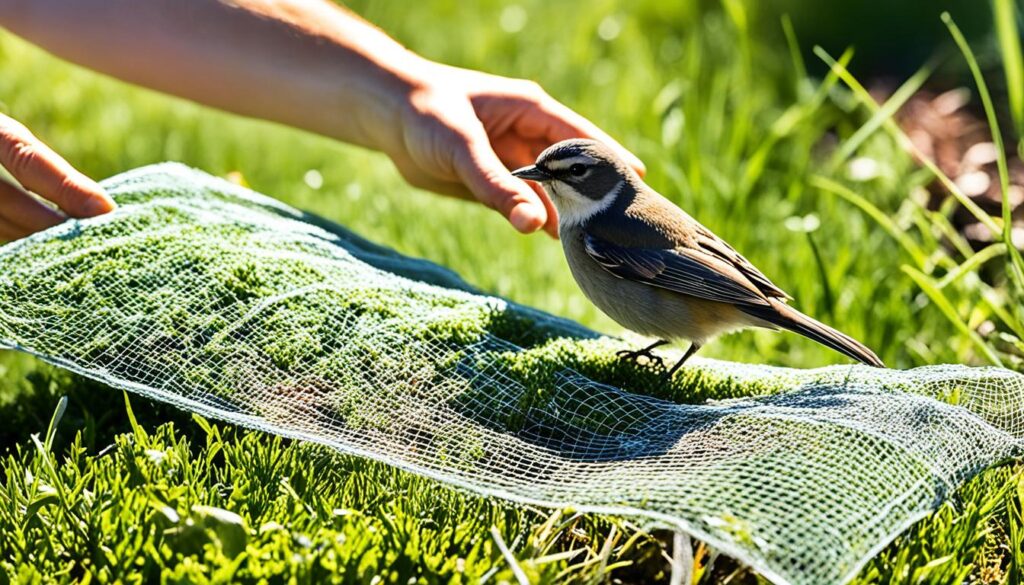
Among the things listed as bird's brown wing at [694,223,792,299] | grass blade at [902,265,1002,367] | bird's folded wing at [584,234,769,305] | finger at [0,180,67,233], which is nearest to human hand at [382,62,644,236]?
bird's folded wing at [584,234,769,305]

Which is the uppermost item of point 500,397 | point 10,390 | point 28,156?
point 28,156

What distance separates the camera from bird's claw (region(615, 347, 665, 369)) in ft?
11.5

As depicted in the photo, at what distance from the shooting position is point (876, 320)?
461 centimetres

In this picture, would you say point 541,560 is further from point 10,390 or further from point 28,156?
point 10,390

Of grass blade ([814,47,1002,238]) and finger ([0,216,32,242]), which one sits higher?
grass blade ([814,47,1002,238])

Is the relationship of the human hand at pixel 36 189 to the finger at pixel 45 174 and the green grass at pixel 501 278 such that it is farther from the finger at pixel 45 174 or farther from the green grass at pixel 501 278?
the green grass at pixel 501 278

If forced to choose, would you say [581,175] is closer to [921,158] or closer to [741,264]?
[741,264]

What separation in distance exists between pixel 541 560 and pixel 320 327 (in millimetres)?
1097

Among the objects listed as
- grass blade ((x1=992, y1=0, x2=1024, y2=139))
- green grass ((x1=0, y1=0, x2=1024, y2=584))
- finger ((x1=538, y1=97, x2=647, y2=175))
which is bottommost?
green grass ((x1=0, y1=0, x2=1024, y2=584))

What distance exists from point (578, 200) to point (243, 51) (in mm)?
1447

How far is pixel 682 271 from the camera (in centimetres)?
356

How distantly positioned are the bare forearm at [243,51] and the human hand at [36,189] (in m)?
0.73

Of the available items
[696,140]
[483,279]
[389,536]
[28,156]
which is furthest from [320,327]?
[696,140]

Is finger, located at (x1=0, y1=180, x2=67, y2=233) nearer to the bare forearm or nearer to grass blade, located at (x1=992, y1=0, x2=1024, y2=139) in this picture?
the bare forearm
